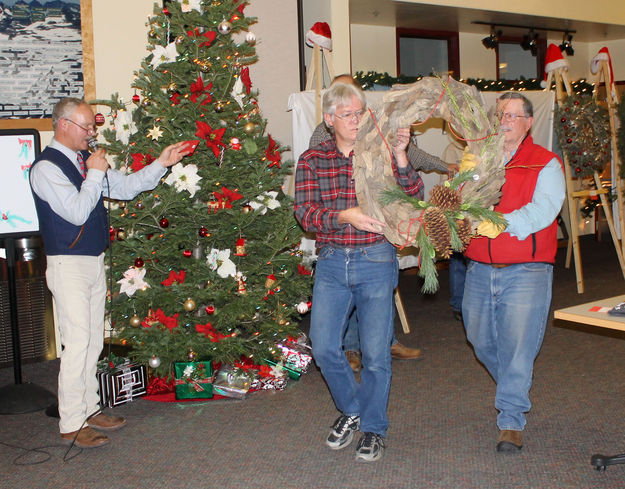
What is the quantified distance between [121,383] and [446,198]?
2.46m

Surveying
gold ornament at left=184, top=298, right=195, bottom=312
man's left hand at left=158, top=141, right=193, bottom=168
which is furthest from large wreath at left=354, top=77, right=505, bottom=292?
gold ornament at left=184, top=298, right=195, bottom=312

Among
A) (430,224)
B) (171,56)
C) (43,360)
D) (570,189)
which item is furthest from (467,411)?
(570,189)

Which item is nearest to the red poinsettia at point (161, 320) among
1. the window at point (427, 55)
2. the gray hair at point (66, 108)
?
the gray hair at point (66, 108)

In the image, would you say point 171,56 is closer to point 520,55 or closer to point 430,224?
point 430,224

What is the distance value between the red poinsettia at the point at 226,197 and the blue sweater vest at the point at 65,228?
88 cm

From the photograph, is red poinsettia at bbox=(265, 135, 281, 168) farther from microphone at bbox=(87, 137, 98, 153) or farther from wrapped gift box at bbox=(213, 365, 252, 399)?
wrapped gift box at bbox=(213, 365, 252, 399)

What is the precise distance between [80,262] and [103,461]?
39.0 inches

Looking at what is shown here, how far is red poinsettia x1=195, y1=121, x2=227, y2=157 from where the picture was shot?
4207 mm

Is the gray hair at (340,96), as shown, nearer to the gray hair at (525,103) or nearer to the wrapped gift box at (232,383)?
the gray hair at (525,103)

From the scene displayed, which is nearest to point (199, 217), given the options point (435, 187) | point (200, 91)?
point (200, 91)

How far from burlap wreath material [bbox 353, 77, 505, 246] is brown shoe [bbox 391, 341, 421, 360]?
2245 millimetres

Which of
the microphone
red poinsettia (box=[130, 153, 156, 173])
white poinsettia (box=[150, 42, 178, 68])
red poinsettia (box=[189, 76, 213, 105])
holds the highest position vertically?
white poinsettia (box=[150, 42, 178, 68])

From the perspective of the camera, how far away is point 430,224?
2697mm

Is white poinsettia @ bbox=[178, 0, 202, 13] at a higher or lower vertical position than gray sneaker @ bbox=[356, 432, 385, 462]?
higher
